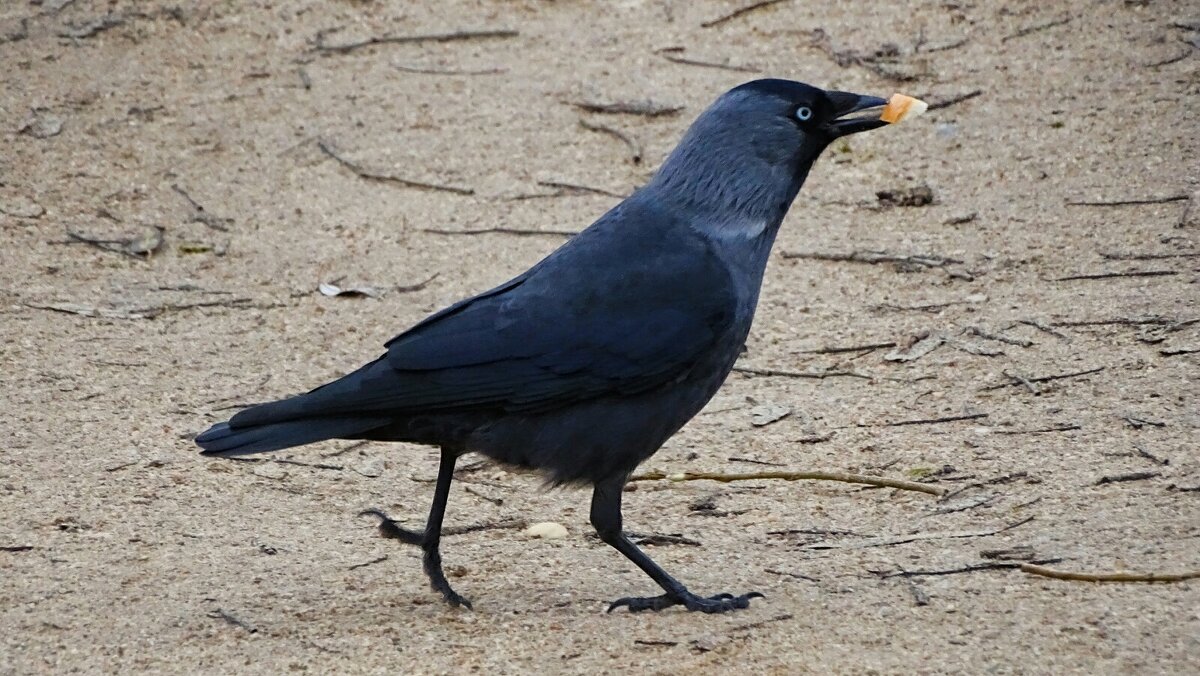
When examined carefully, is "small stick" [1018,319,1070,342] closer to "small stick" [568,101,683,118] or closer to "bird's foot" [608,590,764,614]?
"bird's foot" [608,590,764,614]

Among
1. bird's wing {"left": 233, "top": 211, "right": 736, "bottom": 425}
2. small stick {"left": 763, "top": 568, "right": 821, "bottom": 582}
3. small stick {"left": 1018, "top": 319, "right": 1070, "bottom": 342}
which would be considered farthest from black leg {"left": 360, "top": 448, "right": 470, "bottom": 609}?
small stick {"left": 1018, "top": 319, "right": 1070, "bottom": 342}

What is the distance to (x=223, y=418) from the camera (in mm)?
6031

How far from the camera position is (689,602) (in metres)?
4.47

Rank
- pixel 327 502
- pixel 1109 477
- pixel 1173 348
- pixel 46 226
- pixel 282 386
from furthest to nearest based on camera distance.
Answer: pixel 46 226, pixel 282 386, pixel 1173 348, pixel 327 502, pixel 1109 477

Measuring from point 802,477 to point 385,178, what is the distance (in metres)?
3.46

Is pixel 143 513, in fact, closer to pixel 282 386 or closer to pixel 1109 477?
pixel 282 386

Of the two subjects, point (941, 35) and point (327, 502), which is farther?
point (941, 35)

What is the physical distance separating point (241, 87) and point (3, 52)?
1.42 meters

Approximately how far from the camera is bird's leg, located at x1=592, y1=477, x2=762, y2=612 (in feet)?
14.5

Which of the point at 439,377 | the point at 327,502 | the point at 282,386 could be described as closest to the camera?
the point at 439,377

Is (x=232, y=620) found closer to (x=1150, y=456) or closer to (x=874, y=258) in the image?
(x=1150, y=456)

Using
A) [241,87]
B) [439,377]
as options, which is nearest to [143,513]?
[439,377]

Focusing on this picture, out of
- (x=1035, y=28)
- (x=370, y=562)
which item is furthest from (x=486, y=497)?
(x=1035, y=28)

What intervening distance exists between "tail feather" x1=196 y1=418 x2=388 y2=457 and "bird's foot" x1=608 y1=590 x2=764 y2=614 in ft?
2.99
